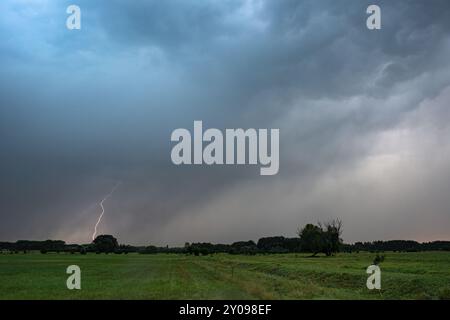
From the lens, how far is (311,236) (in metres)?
184

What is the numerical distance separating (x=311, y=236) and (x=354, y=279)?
5257 inches

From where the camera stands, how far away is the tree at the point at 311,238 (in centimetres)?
17912

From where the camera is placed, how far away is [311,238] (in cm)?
18300

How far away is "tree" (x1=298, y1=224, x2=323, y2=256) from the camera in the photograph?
7052 inches
